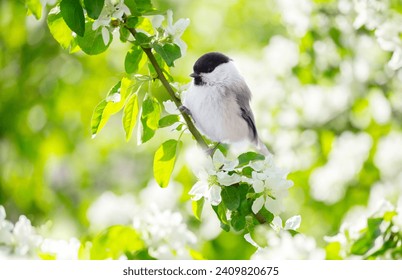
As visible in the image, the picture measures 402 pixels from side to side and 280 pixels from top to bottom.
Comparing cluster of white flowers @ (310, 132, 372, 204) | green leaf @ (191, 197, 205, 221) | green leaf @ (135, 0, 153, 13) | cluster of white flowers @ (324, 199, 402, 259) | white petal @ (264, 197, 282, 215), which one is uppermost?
green leaf @ (135, 0, 153, 13)

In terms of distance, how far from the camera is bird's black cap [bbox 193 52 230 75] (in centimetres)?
73

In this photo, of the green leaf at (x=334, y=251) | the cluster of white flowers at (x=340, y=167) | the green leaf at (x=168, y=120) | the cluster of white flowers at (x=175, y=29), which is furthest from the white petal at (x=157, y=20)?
the cluster of white flowers at (x=340, y=167)

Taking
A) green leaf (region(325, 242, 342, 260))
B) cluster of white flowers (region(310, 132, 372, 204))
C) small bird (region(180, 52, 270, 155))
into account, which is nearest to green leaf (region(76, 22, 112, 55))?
small bird (region(180, 52, 270, 155))

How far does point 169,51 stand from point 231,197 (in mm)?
157

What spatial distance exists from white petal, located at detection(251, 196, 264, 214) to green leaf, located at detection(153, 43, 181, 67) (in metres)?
0.16

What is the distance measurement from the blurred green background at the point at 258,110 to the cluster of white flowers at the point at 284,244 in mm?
412

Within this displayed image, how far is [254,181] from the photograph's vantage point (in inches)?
24.6

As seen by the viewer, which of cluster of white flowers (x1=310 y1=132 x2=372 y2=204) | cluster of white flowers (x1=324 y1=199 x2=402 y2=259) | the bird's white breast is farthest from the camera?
cluster of white flowers (x1=310 y1=132 x2=372 y2=204)

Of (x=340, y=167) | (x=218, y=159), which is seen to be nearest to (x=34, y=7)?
(x=218, y=159)

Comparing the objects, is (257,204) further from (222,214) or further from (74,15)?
(74,15)

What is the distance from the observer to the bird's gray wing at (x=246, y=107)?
2.54 feet

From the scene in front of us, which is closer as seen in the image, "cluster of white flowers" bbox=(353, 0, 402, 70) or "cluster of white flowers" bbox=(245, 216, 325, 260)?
"cluster of white flowers" bbox=(245, 216, 325, 260)

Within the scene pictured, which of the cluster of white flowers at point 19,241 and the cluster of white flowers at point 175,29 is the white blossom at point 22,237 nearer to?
the cluster of white flowers at point 19,241

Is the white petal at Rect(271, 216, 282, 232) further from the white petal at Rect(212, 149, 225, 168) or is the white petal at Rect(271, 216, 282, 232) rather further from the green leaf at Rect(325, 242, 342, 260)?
the green leaf at Rect(325, 242, 342, 260)
